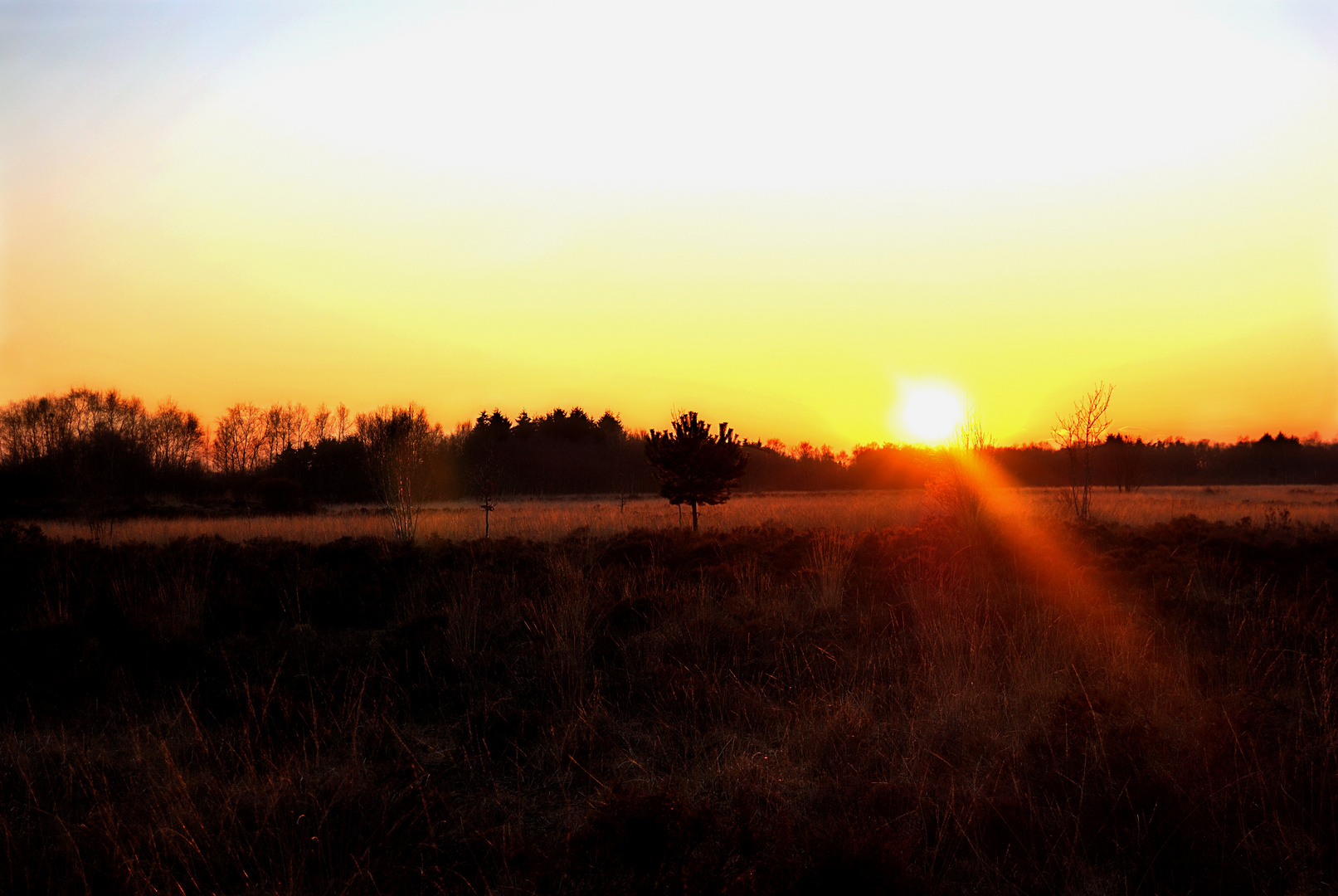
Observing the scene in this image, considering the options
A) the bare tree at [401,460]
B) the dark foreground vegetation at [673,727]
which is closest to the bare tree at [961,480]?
the dark foreground vegetation at [673,727]

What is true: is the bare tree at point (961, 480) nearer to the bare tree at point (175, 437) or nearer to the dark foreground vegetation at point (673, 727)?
the dark foreground vegetation at point (673, 727)

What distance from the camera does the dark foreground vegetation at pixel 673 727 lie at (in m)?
3.44

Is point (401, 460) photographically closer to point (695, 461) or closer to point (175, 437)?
point (695, 461)

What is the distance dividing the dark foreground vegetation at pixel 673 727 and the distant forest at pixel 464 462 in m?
23.9

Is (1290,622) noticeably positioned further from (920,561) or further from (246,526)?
(246,526)

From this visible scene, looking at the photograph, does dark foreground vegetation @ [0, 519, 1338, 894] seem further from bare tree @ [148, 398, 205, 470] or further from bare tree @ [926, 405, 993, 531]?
bare tree @ [148, 398, 205, 470]

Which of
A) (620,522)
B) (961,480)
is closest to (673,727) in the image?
(961,480)

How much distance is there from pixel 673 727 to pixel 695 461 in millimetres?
14087

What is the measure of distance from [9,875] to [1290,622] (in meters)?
9.40

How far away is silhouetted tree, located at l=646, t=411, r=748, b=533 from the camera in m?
19.1

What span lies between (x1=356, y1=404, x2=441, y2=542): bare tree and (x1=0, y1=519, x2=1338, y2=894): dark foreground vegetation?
6428 millimetres

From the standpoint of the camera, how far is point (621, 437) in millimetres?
68750

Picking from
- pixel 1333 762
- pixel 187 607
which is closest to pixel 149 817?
pixel 187 607

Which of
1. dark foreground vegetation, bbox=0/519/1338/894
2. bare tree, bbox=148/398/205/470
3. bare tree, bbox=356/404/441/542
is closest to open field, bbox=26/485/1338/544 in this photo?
bare tree, bbox=356/404/441/542
